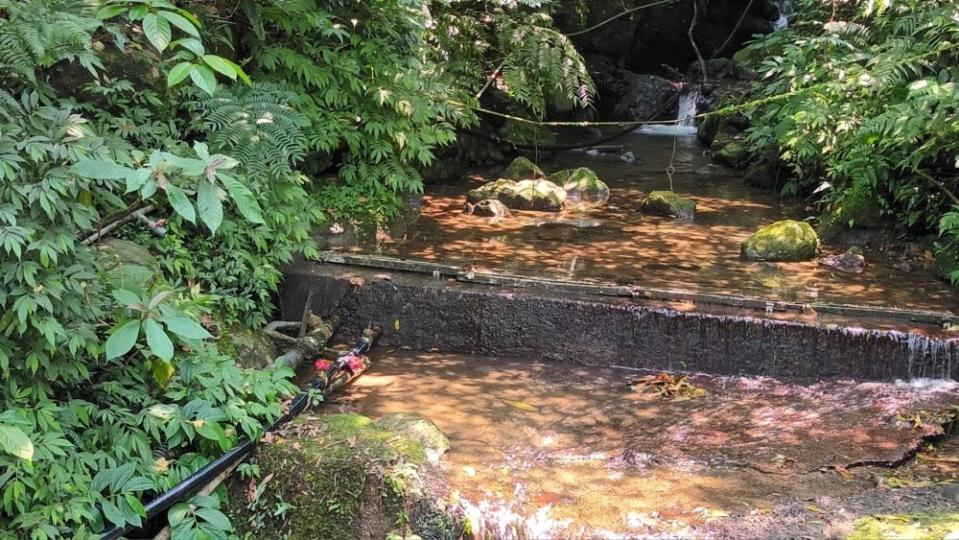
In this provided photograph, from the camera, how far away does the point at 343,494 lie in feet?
13.2

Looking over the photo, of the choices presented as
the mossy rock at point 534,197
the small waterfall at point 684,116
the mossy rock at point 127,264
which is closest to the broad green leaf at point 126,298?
the mossy rock at point 127,264

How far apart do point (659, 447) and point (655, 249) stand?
11.0 ft

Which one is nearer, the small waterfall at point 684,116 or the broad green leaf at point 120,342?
the broad green leaf at point 120,342

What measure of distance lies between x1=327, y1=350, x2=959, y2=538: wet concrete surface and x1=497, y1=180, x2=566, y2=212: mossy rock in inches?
147

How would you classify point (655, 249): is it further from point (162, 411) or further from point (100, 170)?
point (100, 170)

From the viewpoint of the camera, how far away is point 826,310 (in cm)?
601

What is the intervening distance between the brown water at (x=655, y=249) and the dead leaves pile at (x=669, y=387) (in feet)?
3.37

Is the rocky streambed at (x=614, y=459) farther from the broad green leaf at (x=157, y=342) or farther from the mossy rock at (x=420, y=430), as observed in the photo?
the broad green leaf at (x=157, y=342)

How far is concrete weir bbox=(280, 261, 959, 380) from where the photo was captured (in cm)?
566

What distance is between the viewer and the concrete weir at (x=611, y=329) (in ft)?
18.6

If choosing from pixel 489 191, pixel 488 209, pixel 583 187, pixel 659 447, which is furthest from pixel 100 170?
pixel 583 187

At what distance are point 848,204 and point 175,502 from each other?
7177 mm

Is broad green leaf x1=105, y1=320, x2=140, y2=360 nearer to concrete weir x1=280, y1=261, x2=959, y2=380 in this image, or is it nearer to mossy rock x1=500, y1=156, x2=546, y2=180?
concrete weir x1=280, y1=261, x2=959, y2=380

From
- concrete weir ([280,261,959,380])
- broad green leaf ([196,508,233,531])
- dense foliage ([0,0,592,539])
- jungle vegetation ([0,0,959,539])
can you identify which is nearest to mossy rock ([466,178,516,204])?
jungle vegetation ([0,0,959,539])
